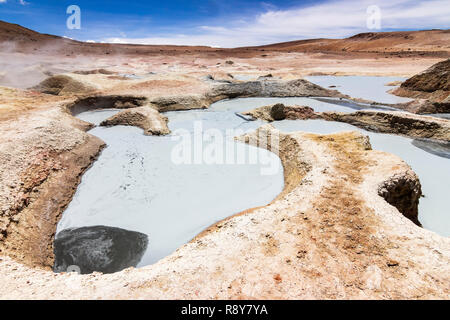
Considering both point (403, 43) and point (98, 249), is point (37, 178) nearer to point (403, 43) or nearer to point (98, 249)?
point (98, 249)

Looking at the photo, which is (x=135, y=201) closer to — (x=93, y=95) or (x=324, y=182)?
(x=324, y=182)

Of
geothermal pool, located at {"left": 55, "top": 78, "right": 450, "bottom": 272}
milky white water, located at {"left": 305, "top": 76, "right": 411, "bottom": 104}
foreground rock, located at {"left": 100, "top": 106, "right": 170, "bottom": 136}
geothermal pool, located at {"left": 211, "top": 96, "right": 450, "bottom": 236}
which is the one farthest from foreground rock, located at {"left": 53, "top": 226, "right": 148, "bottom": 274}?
milky white water, located at {"left": 305, "top": 76, "right": 411, "bottom": 104}

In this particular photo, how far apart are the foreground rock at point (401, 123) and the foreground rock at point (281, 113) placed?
1315mm

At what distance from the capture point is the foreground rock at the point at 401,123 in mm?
7902

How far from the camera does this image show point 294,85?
15.8 metres

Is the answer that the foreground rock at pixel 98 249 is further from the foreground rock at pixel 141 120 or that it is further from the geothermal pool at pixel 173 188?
the foreground rock at pixel 141 120

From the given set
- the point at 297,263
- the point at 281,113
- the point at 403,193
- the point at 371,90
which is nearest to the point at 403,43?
the point at 371,90

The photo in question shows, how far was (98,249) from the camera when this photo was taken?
394 cm

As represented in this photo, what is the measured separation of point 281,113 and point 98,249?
8914 millimetres

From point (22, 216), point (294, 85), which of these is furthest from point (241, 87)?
point (22, 216)

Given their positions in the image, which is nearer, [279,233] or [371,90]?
[279,233]

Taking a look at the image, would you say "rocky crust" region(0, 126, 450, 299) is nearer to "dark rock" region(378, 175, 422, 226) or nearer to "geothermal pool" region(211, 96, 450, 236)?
"dark rock" region(378, 175, 422, 226)

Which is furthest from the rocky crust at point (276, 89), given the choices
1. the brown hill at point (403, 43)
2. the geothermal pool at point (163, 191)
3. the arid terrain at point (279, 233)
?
the brown hill at point (403, 43)

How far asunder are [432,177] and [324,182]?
11.5 feet
